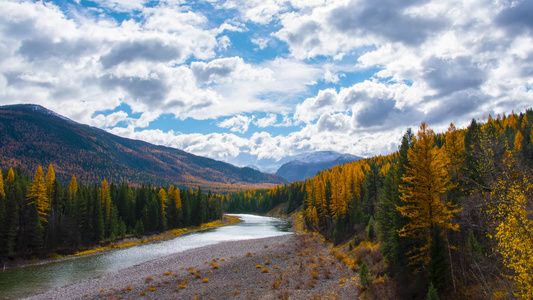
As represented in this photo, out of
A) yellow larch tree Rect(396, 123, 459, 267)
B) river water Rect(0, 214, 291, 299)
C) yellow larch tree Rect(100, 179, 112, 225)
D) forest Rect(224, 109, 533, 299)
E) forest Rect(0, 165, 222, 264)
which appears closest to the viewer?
forest Rect(224, 109, 533, 299)

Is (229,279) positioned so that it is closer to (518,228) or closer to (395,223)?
(395,223)

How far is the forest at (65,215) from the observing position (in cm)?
4888

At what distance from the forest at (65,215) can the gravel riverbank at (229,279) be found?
73.3 feet

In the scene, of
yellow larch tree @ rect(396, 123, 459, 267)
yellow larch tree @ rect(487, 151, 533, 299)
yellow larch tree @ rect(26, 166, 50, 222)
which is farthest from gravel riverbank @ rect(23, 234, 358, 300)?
yellow larch tree @ rect(26, 166, 50, 222)

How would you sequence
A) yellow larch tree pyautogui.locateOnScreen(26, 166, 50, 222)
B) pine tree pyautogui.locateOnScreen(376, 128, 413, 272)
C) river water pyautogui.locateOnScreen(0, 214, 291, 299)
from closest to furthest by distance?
pine tree pyautogui.locateOnScreen(376, 128, 413, 272) → river water pyautogui.locateOnScreen(0, 214, 291, 299) → yellow larch tree pyautogui.locateOnScreen(26, 166, 50, 222)

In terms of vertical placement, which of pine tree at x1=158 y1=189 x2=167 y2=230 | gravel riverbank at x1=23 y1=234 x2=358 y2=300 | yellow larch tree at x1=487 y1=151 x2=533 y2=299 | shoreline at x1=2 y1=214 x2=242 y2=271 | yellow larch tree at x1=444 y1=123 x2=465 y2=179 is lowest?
shoreline at x1=2 y1=214 x2=242 y2=271

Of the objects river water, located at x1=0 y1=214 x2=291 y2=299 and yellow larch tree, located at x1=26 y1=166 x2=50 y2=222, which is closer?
river water, located at x1=0 y1=214 x2=291 y2=299

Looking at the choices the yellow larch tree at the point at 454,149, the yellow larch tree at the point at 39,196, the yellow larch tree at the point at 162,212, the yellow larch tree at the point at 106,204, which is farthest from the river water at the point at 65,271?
the yellow larch tree at the point at 454,149

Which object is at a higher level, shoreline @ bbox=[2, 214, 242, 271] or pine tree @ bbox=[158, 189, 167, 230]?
pine tree @ bbox=[158, 189, 167, 230]

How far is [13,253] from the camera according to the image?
152 feet

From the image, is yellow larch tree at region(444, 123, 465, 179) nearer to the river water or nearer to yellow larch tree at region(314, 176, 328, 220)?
yellow larch tree at region(314, 176, 328, 220)

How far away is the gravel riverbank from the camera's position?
2856cm

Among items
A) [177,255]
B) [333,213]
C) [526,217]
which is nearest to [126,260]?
[177,255]

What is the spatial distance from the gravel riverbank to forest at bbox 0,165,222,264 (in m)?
22.3
